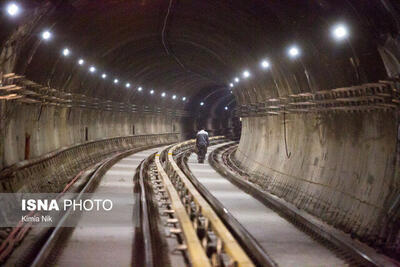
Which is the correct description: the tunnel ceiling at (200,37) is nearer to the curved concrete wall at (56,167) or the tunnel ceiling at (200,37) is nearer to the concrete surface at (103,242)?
the curved concrete wall at (56,167)

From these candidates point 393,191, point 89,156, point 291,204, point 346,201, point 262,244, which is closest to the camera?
point 393,191

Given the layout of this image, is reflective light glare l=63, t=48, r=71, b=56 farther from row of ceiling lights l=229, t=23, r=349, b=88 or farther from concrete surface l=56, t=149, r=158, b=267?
row of ceiling lights l=229, t=23, r=349, b=88

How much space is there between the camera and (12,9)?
8.51 metres

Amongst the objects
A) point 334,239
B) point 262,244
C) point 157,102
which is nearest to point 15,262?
point 262,244

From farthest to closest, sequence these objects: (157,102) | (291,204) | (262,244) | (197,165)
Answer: (157,102)
(197,165)
(291,204)
(262,244)

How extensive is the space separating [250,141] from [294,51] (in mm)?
10365

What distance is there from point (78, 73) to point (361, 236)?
1211 cm

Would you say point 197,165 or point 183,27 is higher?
point 183,27

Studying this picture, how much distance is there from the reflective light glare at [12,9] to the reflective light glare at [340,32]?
223 inches

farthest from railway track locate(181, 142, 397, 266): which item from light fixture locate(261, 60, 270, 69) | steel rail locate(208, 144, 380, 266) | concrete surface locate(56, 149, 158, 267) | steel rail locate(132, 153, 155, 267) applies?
light fixture locate(261, 60, 270, 69)

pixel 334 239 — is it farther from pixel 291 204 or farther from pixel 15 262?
pixel 15 262

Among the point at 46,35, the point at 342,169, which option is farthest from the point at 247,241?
the point at 46,35

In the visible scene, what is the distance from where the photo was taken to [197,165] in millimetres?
24500

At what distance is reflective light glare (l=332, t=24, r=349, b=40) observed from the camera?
880cm
